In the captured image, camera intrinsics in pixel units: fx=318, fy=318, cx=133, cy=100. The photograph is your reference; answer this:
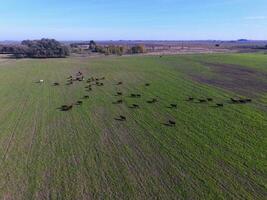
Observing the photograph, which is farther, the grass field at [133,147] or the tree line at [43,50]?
the tree line at [43,50]

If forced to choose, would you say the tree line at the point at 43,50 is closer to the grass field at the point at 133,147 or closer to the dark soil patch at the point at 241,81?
the dark soil patch at the point at 241,81

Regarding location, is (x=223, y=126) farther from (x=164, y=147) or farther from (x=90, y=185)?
(x=90, y=185)

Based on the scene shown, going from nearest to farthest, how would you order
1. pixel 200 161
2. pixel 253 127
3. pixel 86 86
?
pixel 200 161 → pixel 253 127 → pixel 86 86

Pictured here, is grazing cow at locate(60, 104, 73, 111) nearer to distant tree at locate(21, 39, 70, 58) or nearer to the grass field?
the grass field

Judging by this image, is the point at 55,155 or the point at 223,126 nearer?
the point at 55,155

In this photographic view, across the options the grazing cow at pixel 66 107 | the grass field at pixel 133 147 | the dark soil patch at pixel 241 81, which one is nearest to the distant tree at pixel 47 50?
the dark soil patch at pixel 241 81

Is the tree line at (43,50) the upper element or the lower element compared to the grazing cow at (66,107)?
lower

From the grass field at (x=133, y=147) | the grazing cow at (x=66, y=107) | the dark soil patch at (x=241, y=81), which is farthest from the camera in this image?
the dark soil patch at (x=241, y=81)

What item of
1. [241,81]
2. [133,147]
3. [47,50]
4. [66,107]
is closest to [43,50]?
[47,50]

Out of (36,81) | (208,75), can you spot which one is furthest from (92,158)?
(208,75)
